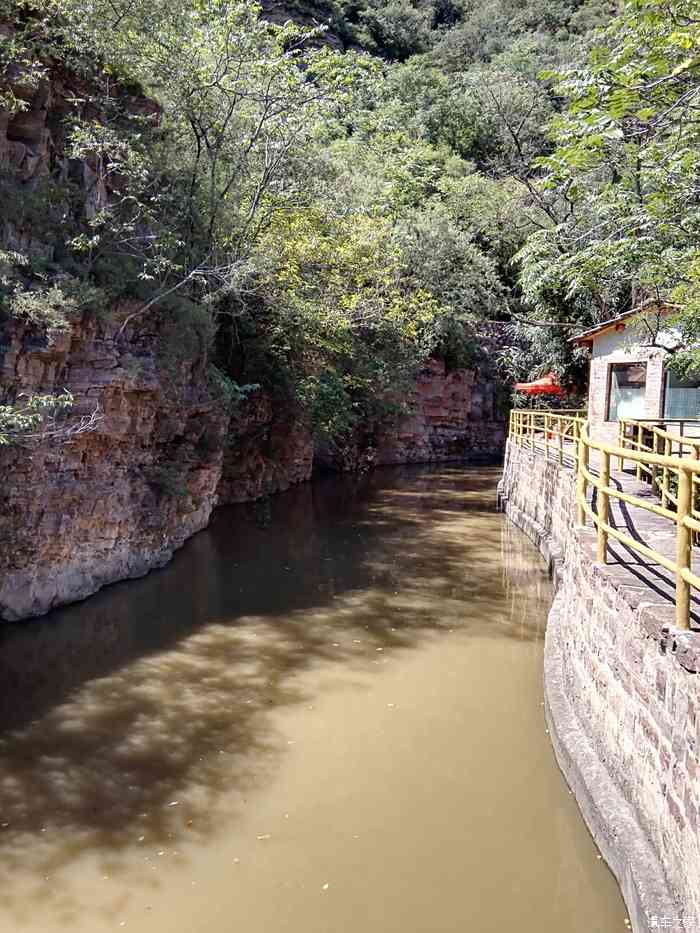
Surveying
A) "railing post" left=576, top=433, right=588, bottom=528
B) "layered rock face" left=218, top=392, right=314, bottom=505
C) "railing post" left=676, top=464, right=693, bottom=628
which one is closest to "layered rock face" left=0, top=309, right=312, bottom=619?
"layered rock face" left=218, top=392, right=314, bottom=505

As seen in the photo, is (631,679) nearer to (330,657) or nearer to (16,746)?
(330,657)

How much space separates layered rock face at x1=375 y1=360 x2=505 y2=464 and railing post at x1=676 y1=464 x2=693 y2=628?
86.3ft

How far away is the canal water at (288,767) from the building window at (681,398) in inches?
300

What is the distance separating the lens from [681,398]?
58.5 feet

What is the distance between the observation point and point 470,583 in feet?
43.2

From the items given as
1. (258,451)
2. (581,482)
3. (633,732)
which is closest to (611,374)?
(258,451)

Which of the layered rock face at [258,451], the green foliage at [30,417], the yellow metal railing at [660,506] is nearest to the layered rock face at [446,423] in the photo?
the layered rock face at [258,451]

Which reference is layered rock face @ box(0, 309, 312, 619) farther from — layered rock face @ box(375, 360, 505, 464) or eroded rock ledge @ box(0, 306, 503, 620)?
layered rock face @ box(375, 360, 505, 464)

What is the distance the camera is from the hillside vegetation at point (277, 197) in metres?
8.45

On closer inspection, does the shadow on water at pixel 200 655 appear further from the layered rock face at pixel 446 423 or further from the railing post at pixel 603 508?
the layered rock face at pixel 446 423

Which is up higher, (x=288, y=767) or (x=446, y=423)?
(x=446, y=423)

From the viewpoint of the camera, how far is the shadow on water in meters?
6.10

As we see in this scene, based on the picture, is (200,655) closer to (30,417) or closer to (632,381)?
(30,417)

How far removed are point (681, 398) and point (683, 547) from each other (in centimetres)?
1500
